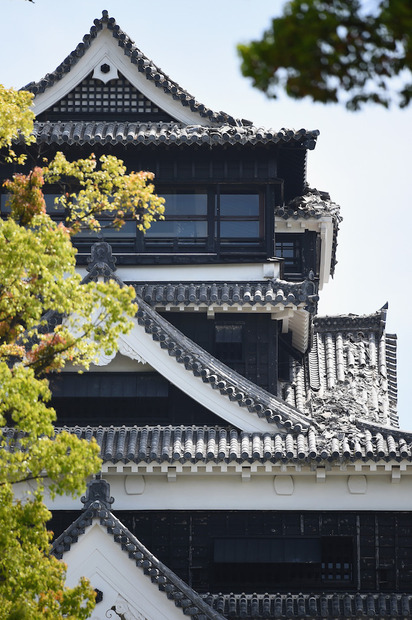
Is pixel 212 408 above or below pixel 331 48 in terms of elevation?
below

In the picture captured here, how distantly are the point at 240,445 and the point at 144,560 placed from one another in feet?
9.86

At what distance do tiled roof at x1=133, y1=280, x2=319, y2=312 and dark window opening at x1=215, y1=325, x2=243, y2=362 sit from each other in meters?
0.83

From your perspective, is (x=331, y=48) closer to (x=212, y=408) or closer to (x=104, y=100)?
(x=212, y=408)

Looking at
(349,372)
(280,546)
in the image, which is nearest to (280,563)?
(280,546)

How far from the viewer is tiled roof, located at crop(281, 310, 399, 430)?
922 inches

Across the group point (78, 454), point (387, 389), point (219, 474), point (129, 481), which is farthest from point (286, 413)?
point (78, 454)

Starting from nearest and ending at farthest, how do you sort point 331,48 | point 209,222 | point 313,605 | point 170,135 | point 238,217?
point 331,48 → point 313,605 → point 170,135 → point 209,222 → point 238,217

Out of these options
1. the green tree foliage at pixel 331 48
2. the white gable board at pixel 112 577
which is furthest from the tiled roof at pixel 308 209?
the green tree foliage at pixel 331 48

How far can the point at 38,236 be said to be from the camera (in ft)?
44.4

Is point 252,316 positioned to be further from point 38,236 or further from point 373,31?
point 373,31

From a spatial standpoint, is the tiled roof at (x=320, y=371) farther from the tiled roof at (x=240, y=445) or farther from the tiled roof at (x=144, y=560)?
the tiled roof at (x=144, y=560)

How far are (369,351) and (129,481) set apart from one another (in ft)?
26.3

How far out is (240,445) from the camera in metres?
19.7

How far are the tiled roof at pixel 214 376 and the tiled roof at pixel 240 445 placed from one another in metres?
0.35
